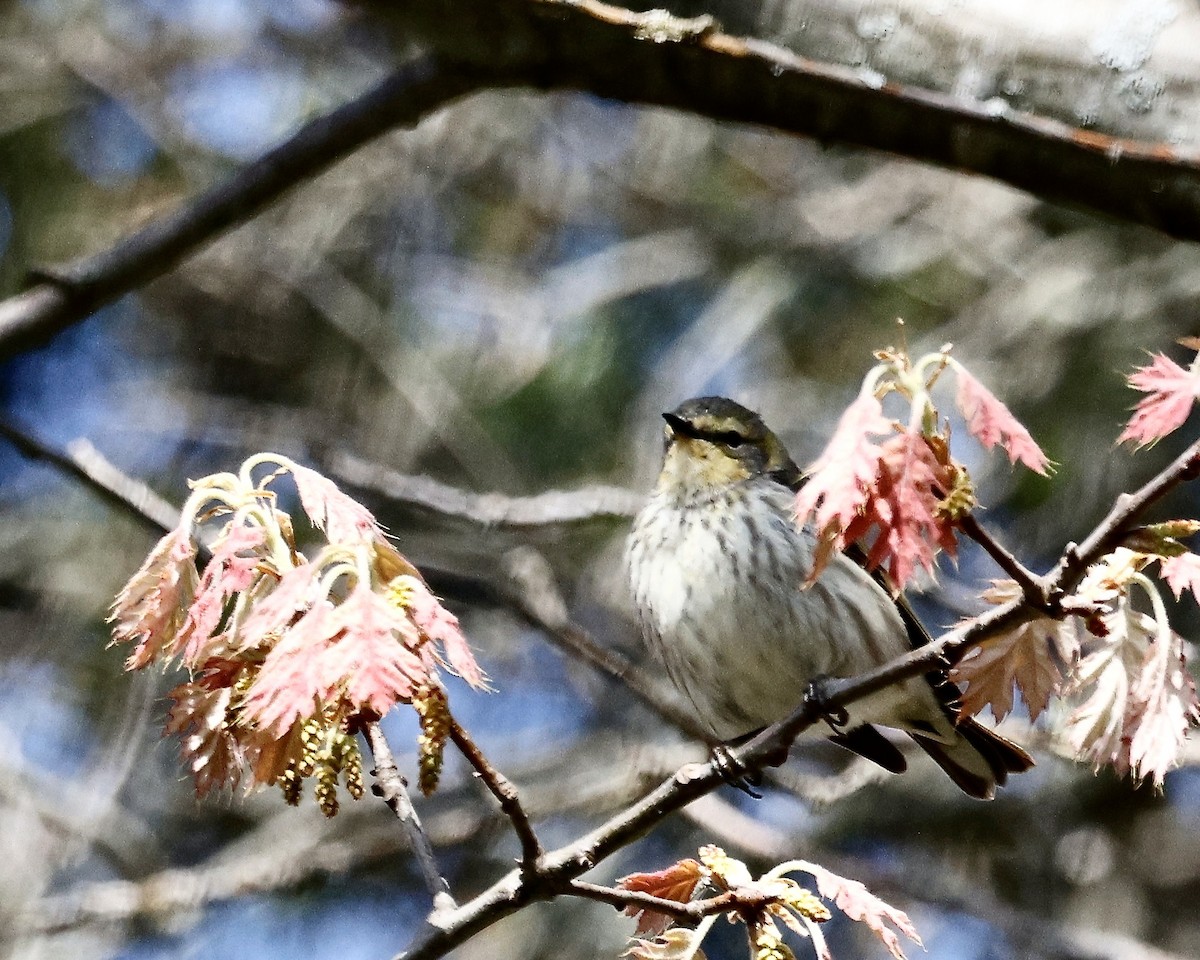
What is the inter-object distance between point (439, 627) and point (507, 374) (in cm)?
431

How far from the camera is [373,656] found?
1.56m

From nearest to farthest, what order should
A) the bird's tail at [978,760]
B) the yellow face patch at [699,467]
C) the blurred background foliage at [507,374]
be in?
the bird's tail at [978,760] → the yellow face patch at [699,467] → the blurred background foliage at [507,374]

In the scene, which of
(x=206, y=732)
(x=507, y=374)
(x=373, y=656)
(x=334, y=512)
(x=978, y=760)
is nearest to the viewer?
(x=373, y=656)

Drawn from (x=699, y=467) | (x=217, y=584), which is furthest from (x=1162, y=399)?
(x=699, y=467)

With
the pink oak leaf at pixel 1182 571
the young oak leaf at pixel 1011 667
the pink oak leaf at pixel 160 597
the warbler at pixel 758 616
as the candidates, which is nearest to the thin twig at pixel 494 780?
the pink oak leaf at pixel 160 597

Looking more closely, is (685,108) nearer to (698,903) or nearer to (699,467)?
(698,903)

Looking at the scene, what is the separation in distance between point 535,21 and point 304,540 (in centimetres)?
360

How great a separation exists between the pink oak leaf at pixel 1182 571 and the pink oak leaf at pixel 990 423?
19 cm

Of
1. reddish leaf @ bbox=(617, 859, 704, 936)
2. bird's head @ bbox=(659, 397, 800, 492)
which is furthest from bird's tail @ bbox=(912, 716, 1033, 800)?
reddish leaf @ bbox=(617, 859, 704, 936)

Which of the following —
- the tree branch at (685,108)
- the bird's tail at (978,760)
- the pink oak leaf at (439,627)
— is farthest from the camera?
the bird's tail at (978,760)

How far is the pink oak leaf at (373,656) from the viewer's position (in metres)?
1.54

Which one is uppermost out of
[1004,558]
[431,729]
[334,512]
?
[1004,558]

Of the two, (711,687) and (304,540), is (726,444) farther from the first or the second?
(304,540)

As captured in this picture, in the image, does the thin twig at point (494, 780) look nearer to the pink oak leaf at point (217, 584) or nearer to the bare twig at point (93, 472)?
the pink oak leaf at point (217, 584)
